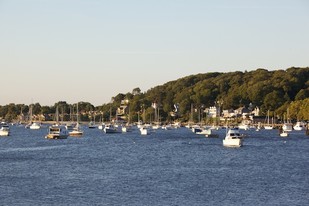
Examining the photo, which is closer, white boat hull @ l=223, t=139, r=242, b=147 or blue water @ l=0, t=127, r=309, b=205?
blue water @ l=0, t=127, r=309, b=205

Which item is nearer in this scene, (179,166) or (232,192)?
(232,192)

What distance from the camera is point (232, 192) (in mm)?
43938

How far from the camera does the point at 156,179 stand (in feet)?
169

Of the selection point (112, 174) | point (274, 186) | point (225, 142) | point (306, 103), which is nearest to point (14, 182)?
point (112, 174)

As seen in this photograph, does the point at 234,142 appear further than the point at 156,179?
Yes

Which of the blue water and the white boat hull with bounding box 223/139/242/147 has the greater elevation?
the white boat hull with bounding box 223/139/242/147

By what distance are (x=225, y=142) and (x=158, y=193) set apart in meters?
46.4

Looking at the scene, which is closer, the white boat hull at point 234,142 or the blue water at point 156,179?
the blue water at point 156,179

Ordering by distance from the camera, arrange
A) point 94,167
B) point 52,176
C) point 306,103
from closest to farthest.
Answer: point 52,176 → point 94,167 → point 306,103

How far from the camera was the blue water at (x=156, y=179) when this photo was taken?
4131cm

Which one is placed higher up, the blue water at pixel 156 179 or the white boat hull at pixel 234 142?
the white boat hull at pixel 234 142

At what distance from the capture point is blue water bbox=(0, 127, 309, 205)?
41.3m

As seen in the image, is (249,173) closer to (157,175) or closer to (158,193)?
(157,175)

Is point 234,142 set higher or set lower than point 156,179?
higher
